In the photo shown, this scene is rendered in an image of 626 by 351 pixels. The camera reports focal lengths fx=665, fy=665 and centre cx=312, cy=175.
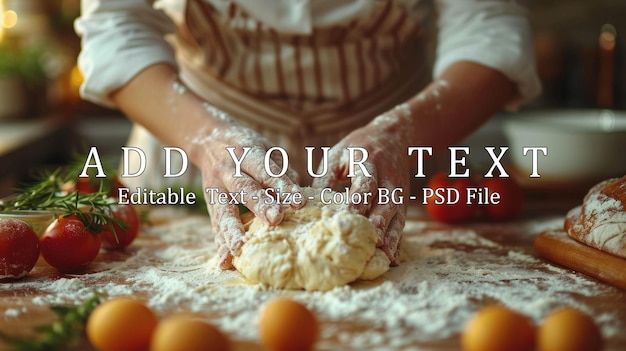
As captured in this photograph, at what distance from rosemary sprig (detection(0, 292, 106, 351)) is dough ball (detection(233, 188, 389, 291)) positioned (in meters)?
0.26

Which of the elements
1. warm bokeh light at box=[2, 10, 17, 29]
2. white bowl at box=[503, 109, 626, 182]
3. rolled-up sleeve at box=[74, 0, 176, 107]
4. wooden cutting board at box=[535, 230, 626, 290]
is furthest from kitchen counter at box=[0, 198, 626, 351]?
warm bokeh light at box=[2, 10, 17, 29]

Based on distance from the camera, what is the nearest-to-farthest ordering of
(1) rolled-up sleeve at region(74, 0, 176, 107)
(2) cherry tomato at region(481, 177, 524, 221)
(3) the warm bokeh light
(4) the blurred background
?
(1) rolled-up sleeve at region(74, 0, 176, 107) < (2) cherry tomato at region(481, 177, 524, 221) < (4) the blurred background < (3) the warm bokeh light

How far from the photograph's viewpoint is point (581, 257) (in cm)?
121

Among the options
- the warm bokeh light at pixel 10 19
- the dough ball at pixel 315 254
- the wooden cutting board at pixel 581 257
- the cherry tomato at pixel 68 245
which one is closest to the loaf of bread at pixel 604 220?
the wooden cutting board at pixel 581 257

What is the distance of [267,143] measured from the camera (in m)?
1.30

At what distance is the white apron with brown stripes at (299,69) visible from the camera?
1.69 meters

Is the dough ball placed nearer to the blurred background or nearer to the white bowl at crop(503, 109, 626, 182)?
the white bowl at crop(503, 109, 626, 182)

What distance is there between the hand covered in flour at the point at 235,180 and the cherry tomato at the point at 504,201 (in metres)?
0.60

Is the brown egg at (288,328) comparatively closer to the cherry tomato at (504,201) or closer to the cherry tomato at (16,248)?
the cherry tomato at (16,248)

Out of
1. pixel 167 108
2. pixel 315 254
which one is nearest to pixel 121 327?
pixel 315 254

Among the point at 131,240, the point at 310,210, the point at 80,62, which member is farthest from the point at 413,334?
the point at 80,62

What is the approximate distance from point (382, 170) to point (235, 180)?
0.92ft

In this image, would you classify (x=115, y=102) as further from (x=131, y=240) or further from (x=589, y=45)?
(x=589, y=45)

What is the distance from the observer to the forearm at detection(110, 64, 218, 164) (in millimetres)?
1388
